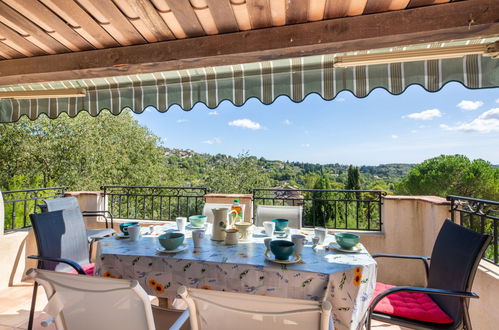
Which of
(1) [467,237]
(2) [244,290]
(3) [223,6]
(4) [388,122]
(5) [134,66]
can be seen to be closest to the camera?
(2) [244,290]

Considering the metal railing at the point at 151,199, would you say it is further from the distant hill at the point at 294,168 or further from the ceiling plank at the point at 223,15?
the distant hill at the point at 294,168

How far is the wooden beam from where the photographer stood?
1710 mm

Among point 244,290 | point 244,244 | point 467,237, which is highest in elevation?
point 467,237

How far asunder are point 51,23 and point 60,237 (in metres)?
1.63

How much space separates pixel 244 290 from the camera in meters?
1.44

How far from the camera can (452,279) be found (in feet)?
5.07

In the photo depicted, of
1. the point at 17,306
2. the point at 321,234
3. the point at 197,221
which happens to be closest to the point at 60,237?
the point at 197,221

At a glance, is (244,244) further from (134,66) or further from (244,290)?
(134,66)

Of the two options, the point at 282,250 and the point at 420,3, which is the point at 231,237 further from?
the point at 420,3

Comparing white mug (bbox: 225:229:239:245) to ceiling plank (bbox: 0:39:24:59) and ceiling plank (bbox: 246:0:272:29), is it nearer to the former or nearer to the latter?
ceiling plank (bbox: 246:0:272:29)

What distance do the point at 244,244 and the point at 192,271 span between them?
441 mm

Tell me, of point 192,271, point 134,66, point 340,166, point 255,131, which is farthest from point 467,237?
point 255,131

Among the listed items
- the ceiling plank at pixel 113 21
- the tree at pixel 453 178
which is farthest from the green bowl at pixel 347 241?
the tree at pixel 453 178

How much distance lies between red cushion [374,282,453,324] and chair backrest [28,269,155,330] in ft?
4.53
